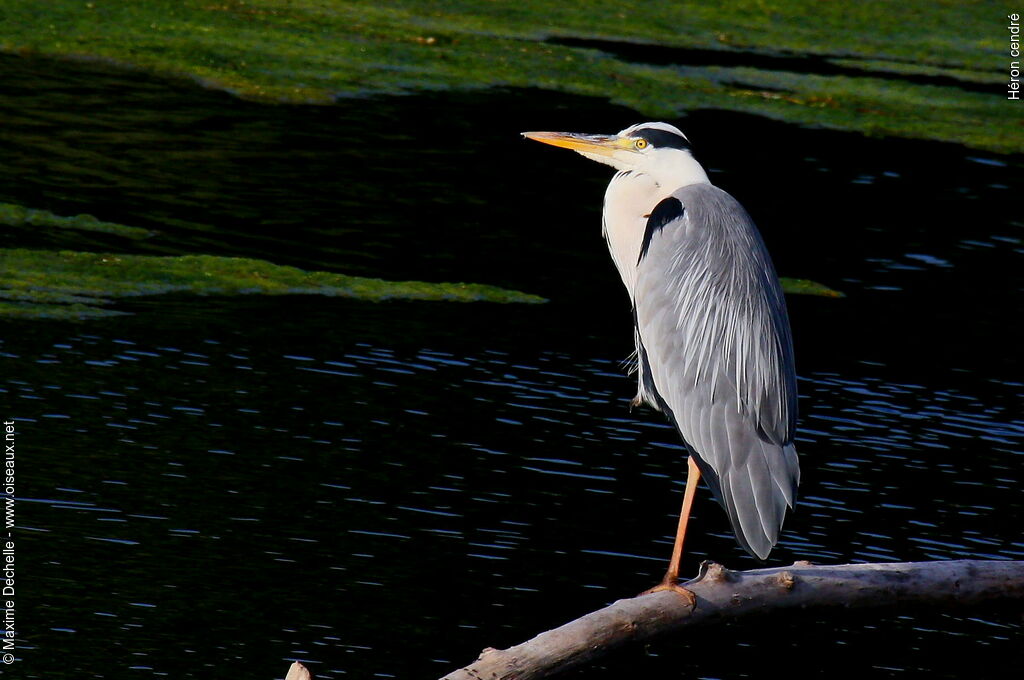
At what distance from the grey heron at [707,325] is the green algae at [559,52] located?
14.2 meters

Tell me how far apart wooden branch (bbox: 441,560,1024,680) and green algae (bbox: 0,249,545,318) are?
7.05m

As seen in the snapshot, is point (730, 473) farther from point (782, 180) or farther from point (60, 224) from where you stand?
point (782, 180)

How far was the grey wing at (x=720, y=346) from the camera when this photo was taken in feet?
21.8

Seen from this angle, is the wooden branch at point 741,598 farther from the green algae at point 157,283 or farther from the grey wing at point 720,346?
the green algae at point 157,283

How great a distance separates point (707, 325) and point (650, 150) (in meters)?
0.87

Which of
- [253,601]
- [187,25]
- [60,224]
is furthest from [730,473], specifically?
[187,25]

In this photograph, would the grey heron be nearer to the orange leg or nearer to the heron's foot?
the orange leg

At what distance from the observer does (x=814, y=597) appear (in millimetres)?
5656

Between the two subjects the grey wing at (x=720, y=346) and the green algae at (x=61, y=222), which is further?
the green algae at (x=61, y=222)

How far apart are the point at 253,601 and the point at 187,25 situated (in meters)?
17.5

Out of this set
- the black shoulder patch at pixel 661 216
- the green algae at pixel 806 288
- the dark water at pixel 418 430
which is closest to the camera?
the black shoulder patch at pixel 661 216
